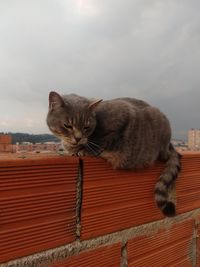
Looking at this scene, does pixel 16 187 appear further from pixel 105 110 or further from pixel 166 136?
pixel 166 136

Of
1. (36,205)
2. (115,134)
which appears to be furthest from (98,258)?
(115,134)

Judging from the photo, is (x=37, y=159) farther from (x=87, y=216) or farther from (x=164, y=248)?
(x=164, y=248)

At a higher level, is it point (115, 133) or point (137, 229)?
point (115, 133)

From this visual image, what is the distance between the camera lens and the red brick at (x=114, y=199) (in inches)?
51.4

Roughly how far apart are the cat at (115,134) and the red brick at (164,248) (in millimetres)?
128

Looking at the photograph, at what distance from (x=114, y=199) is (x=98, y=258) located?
0.22 metres

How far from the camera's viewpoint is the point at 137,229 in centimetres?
155

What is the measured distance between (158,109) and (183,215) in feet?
1.96

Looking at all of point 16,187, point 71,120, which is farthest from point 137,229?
point 16,187

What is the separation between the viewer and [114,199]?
1.42 meters

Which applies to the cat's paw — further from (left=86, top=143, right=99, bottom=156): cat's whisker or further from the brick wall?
the brick wall

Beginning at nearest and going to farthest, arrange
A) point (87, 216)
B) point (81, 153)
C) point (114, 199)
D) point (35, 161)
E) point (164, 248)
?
point (35, 161), point (87, 216), point (114, 199), point (81, 153), point (164, 248)

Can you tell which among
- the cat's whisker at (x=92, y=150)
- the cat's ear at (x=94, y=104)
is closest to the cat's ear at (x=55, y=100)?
the cat's ear at (x=94, y=104)

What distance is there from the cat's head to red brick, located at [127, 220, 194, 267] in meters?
0.51
